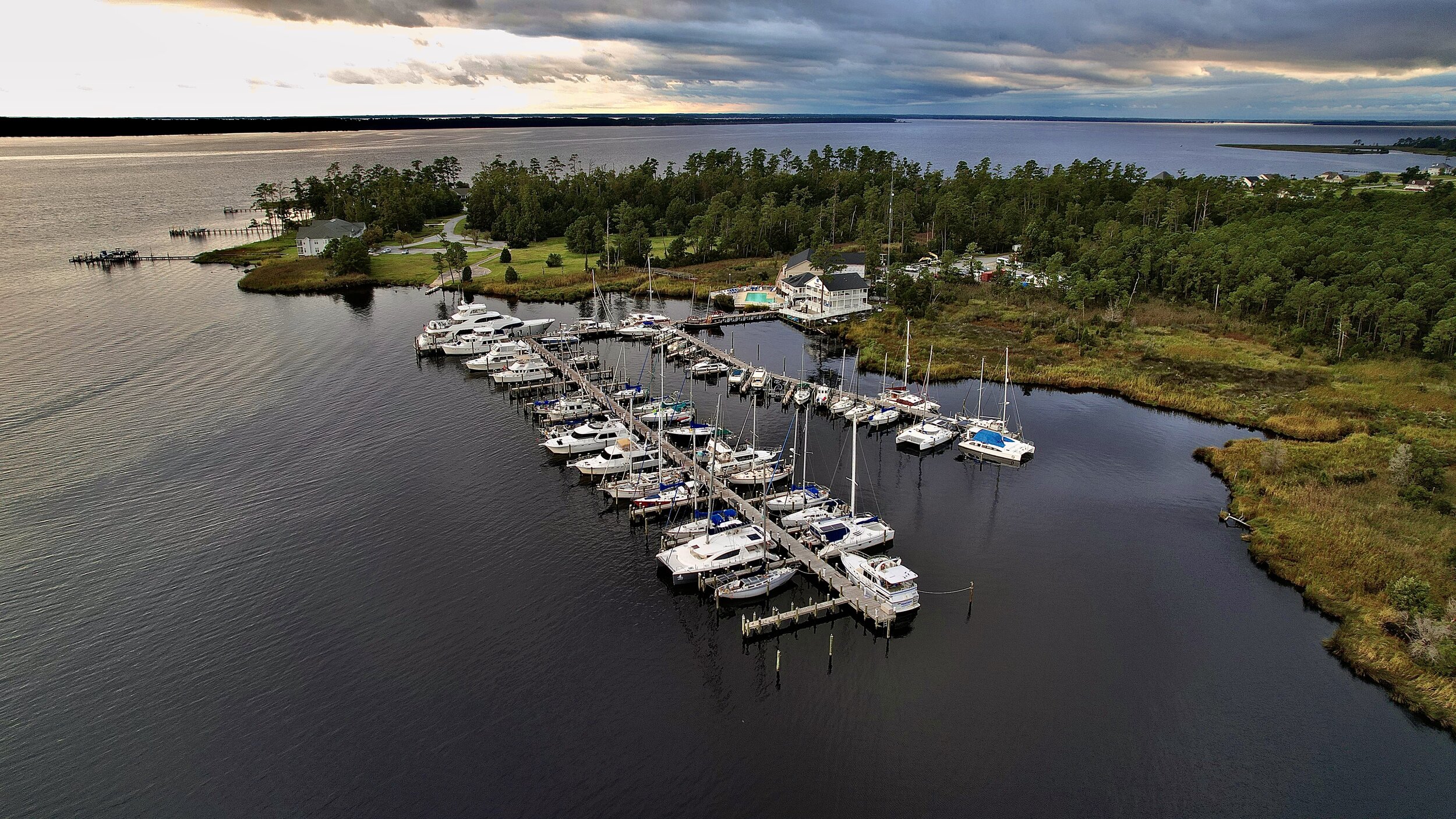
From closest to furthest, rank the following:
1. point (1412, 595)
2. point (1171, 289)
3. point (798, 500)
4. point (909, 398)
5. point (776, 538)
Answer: point (1412, 595) < point (776, 538) < point (798, 500) < point (909, 398) < point (1171, 289)

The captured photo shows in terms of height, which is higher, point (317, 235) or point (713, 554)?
point (317, 235)

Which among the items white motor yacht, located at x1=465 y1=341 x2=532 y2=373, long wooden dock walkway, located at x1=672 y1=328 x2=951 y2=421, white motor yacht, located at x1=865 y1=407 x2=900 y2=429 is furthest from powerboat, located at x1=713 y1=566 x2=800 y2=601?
white motor yacht, located at x1=465 y1=341 x2=532 y2=373

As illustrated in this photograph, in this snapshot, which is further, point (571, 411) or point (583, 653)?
point (571, 411)

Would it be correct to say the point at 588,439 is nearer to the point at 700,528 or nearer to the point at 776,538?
the point at 700,528

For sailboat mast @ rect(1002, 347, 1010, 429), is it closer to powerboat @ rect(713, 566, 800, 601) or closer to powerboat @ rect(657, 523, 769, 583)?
powerboat @ rect(657, 523, 769, 583)

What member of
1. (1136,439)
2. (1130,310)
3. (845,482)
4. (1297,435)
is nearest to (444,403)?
(845,482)

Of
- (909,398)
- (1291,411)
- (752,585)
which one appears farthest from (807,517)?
(1291,411)
